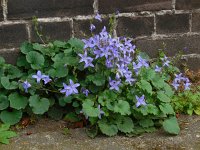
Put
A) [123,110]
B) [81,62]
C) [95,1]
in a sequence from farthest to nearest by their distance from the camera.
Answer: [95,1]
[81,62]
[123,110]

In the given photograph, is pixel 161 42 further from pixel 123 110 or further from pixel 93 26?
pixel 123 110

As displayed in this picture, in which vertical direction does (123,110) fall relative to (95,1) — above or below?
below

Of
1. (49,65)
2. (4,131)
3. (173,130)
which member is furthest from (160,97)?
(4,131)

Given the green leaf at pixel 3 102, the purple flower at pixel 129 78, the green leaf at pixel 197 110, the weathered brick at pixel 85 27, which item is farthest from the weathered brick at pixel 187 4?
the green leaf at pixel 3 102

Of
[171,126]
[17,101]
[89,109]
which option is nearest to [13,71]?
[17,101]

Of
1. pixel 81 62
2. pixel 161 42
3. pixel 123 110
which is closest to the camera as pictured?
pixel 123 110

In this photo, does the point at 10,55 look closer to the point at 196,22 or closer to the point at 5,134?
the point at 5,134
